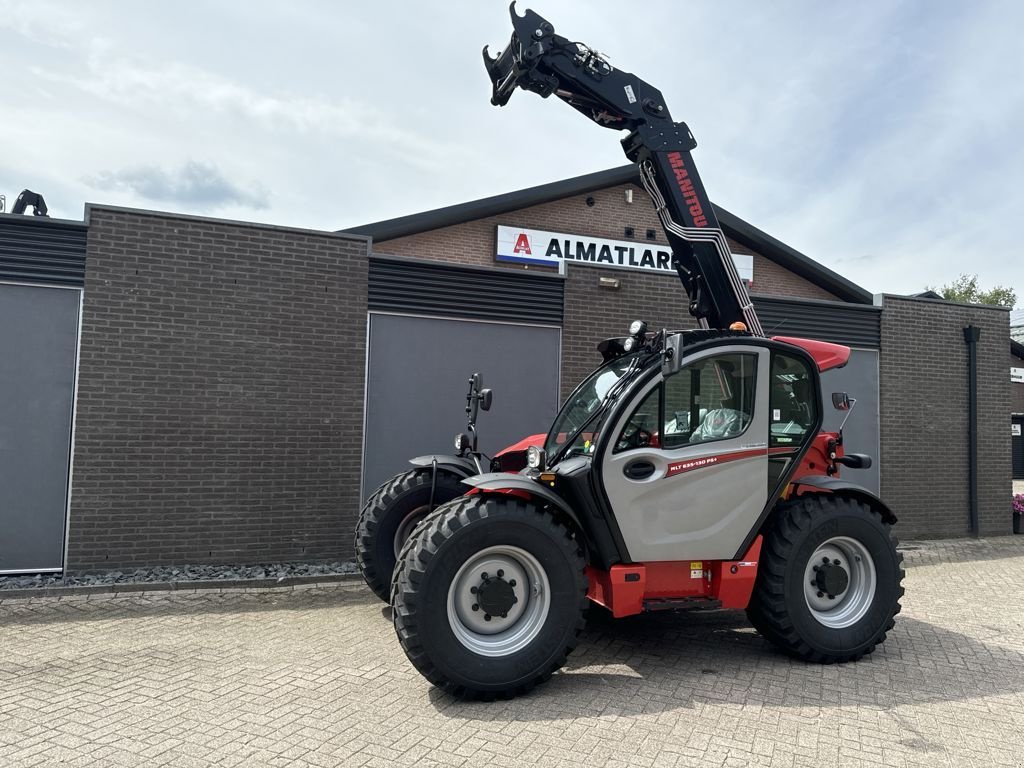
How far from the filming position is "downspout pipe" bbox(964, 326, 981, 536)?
1081 centimetres

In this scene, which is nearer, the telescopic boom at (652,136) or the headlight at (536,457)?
the headlight at (536,457)

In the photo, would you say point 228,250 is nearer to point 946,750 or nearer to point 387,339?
point 387,339

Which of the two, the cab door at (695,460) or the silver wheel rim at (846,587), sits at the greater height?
the cab door at (695,460)

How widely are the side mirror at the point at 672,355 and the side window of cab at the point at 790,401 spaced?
89 centimetres

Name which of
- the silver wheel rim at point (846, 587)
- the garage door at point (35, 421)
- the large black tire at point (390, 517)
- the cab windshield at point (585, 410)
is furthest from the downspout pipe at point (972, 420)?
the garage door at point (35, 421)

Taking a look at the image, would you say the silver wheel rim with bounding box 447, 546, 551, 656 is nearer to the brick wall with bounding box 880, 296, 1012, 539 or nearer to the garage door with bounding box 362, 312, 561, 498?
the garage door with bounding box 362, 312, 561, 498

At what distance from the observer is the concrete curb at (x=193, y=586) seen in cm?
652

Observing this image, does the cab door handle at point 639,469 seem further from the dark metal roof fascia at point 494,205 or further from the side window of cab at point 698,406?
the dark metal roof fascia at point 494,205

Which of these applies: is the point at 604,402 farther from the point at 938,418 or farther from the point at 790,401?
the point at 938,418

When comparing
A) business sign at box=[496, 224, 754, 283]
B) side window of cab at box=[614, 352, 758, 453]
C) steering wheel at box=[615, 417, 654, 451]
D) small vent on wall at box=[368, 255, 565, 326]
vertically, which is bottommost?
steering wheel at box=[615, 417, 654, 451]

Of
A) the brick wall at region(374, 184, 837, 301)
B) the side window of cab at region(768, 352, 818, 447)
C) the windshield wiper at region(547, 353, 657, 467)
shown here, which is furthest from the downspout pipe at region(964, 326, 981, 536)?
the windshield wiper at region(547, 353, 657, 467)

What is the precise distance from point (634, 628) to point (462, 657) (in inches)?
86.0

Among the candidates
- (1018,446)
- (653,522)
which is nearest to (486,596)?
(653,522)

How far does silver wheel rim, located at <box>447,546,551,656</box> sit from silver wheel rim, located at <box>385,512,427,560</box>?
6.18ft
